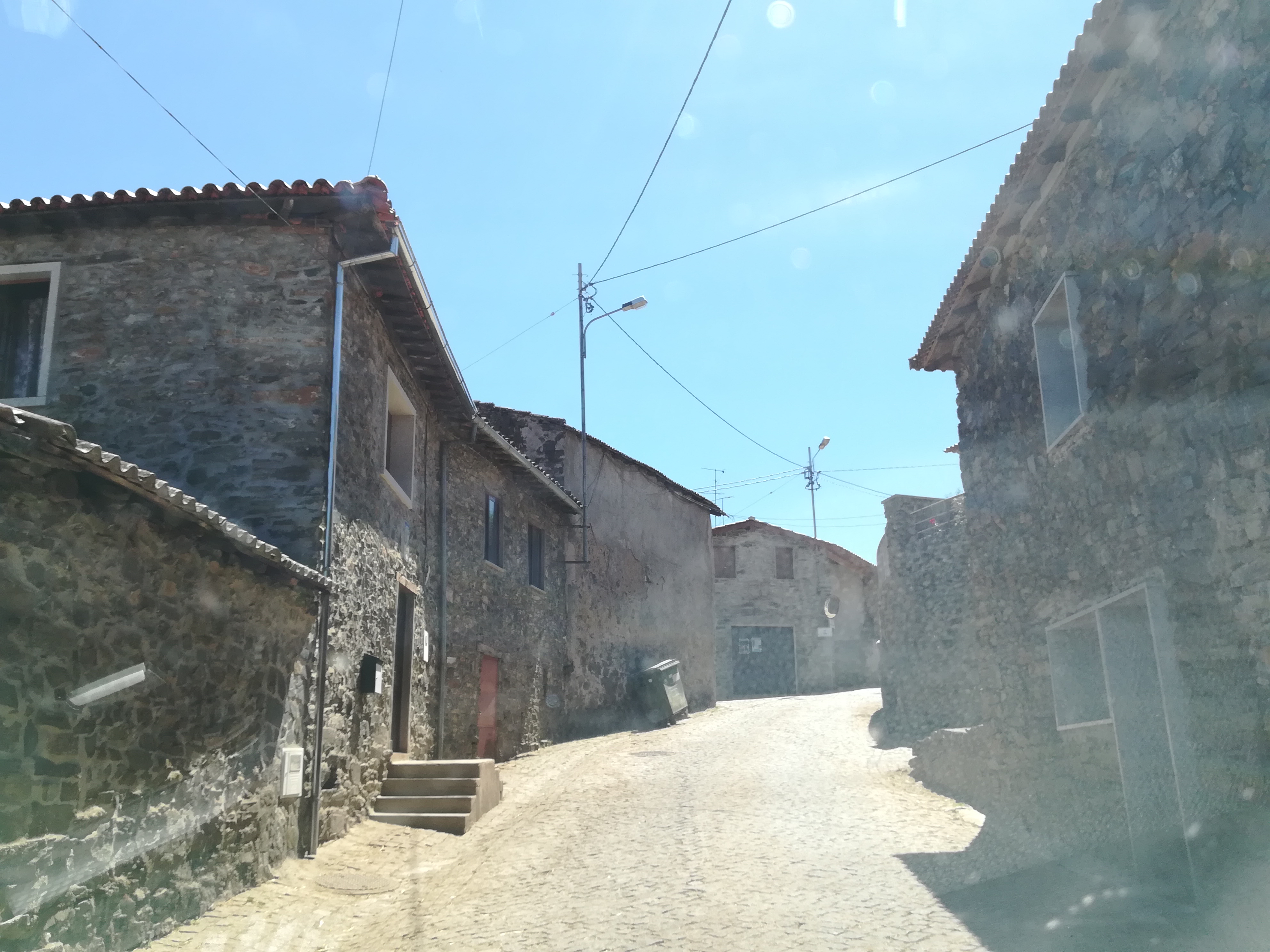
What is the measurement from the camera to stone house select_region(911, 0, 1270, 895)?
16.6 ft

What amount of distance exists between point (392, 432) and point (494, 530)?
364 centimetres

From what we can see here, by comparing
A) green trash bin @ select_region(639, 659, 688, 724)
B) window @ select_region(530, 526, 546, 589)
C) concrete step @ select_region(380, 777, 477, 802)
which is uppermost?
window @ select_region(530, 526, 546, 589)

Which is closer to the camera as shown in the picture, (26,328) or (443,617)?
(26,328)

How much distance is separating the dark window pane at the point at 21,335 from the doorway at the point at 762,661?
22926 mm

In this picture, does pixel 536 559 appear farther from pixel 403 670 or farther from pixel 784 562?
pixel 784 562

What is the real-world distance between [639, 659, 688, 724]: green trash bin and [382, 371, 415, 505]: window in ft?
30.7

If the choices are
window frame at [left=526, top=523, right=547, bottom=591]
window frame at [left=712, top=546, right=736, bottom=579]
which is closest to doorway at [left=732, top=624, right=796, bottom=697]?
window frame at [left=712, top=546, right=736, bottom=579]

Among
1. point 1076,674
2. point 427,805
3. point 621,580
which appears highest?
point 621,580

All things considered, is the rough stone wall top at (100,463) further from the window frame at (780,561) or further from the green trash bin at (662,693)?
the window frame at (780,561)

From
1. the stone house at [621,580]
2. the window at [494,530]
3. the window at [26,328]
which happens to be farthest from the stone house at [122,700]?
the stone house at [621,580]

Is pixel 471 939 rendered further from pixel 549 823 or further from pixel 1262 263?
pixel 1262 263

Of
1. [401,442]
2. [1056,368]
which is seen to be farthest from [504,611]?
[1056,368]

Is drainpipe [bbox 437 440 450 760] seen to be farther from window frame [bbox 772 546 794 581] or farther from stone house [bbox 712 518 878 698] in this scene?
window frame [bbox 772 546 794 581]

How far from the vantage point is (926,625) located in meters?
16.7
